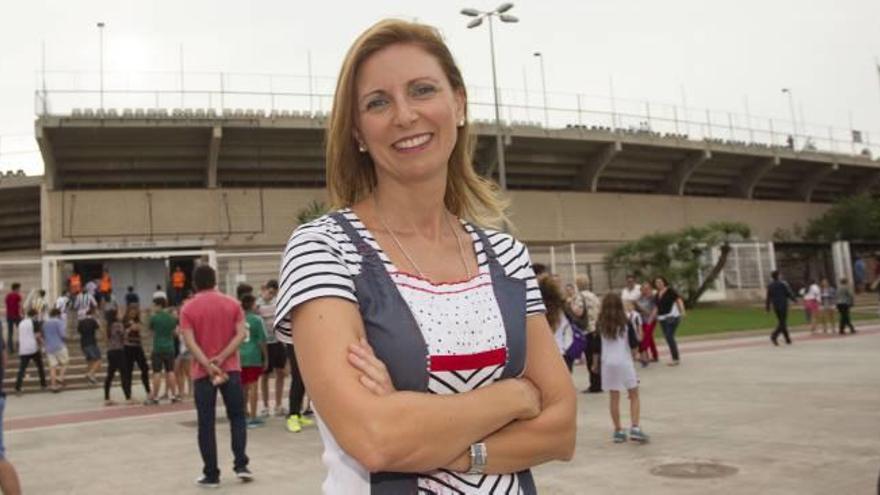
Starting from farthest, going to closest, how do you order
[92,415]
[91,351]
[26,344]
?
[91,351] < [26,344] < [92,415]

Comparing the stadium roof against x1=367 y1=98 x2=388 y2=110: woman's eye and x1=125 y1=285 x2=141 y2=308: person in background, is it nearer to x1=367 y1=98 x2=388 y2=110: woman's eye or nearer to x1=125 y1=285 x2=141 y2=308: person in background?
x1=125 y1=285 x2=141 y2=308: person in background

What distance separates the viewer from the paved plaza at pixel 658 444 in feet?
18.5

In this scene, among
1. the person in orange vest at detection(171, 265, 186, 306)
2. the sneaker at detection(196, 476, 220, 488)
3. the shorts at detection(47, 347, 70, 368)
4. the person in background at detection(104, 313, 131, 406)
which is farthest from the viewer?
the person in orange vest at detection(171, 265, 186, 306)

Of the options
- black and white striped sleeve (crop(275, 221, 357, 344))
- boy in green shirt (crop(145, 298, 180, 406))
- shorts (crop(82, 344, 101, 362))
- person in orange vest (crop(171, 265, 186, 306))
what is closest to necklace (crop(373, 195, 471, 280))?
black and white striped sleeve (crop(275, 221, 357, 344))

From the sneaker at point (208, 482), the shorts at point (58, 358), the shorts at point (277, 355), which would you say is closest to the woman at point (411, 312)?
the sneaker at point (208, 482)

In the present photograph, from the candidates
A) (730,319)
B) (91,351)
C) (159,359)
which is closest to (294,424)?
(159,359)

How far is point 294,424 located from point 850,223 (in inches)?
1656

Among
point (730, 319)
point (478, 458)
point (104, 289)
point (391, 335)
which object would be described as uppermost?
point (104, 289)

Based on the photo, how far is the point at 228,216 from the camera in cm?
3072

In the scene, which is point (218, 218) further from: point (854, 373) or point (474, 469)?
point (474, 469)

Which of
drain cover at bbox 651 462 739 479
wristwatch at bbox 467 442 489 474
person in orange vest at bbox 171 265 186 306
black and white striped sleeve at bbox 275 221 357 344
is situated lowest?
drain cover at bbox 651 462 739 479

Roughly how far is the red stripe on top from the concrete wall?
90.7 feet

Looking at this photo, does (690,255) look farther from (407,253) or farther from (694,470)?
(407,253)

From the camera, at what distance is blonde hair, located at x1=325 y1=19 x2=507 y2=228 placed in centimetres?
159
